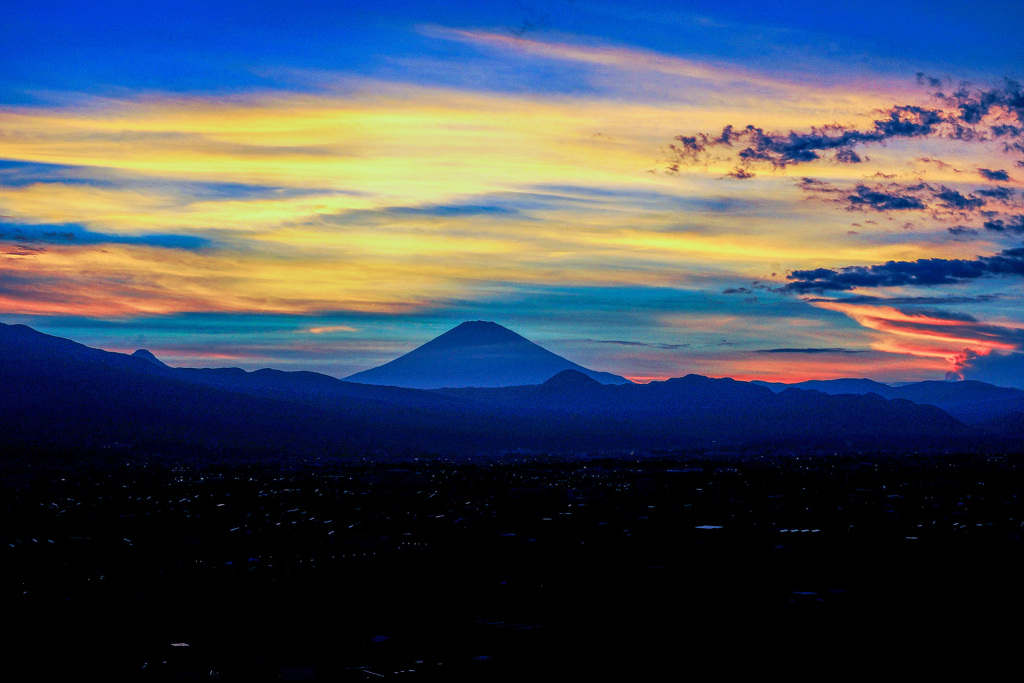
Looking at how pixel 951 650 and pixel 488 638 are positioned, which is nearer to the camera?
pixel 951 650

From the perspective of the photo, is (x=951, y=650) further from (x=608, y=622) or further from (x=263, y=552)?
(x=263, y=552)

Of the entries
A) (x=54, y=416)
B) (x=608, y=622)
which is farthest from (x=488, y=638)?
→ (x=54, y=416)

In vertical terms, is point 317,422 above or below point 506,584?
above

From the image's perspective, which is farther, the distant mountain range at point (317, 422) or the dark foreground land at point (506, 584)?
the distant mountain range at point (317, 422)

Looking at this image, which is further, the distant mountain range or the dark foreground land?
the distant mountain range

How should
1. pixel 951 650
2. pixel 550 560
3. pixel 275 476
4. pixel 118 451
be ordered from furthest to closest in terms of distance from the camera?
pixel 118 451
pixel 275 476
pixel 550 560
pixel 951 650

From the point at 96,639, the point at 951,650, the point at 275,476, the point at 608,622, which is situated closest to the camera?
the point at 951,650

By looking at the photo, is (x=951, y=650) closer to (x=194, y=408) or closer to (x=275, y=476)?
(x=275, y=476)

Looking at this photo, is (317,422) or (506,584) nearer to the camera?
(506,584)
